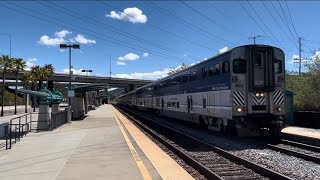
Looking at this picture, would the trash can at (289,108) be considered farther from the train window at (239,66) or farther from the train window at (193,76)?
the train window at (239,66)

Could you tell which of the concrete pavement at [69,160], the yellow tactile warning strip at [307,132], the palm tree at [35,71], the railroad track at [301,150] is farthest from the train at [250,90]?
the palm tree at [35,71]

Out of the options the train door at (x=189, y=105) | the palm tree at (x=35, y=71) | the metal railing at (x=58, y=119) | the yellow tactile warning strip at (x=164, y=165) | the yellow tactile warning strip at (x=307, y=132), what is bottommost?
the yellow tactile warning strip at (x=164, y=165)

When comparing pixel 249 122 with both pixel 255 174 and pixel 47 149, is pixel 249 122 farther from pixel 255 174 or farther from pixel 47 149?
pixel 47 149

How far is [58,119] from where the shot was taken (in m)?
25.8

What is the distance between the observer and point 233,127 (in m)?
17.2

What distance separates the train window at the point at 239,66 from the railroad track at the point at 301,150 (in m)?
3.14

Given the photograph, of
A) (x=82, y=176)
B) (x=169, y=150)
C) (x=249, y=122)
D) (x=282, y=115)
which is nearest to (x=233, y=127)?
(x=249, y=122)

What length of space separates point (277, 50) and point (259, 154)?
5.65m

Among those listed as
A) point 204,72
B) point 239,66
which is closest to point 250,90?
point 239,66

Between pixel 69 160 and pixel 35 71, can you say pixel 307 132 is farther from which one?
pixel 35 71

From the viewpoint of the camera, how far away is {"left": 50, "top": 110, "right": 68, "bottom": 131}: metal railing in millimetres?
23306

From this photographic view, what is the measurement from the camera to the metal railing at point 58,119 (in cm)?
2331

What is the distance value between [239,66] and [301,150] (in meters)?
4.04

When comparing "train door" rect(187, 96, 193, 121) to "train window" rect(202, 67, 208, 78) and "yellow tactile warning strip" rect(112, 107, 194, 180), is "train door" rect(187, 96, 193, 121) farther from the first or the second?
"yellow tactile warning strip" rect(112, 107, 194, 180)
